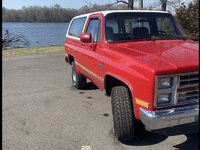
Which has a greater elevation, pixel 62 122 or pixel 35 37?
pixel 35 37

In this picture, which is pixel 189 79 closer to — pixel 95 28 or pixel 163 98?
pixel 163 98

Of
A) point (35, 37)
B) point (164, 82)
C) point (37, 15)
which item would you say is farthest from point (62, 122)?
point (37, 15)

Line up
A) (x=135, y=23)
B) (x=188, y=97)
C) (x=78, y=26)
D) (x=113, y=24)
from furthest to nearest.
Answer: (x=78, y=26)
(x=135, y=23)
(x=113, y=24)
(x=188, y=97)

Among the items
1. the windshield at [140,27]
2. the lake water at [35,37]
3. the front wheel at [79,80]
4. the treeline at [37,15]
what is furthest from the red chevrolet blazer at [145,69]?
the treeline at [37,15]

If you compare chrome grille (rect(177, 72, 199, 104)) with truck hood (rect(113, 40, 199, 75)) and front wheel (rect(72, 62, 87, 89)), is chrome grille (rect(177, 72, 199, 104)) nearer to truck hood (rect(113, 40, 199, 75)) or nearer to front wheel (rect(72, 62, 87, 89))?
truck hood (rect(113, 40, 199, 75))

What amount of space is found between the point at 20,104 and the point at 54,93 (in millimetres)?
1012

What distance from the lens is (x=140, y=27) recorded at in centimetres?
424

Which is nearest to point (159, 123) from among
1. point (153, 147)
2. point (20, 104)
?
point (153, 147)

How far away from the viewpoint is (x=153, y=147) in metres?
3.12

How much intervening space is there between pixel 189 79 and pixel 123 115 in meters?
1.06

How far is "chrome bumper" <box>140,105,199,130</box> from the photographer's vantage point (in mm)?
2539

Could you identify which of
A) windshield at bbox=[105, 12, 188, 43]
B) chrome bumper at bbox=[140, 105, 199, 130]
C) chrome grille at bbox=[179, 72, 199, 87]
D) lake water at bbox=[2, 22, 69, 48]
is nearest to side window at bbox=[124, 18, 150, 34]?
windshield at bbox=[105, 12, 188, 43]

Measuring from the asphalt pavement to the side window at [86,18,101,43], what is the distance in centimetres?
156

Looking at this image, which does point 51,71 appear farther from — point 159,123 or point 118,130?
point 159,123
